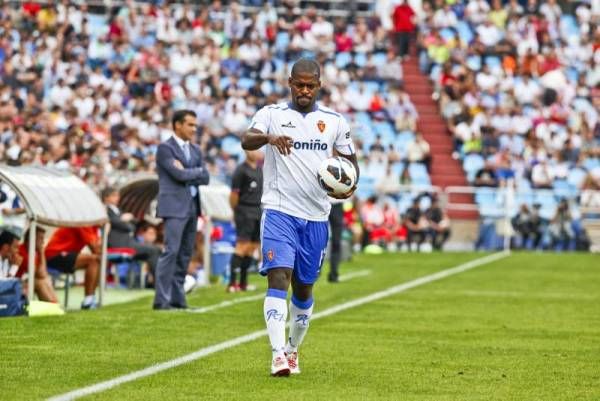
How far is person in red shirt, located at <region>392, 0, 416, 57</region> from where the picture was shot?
151 ft

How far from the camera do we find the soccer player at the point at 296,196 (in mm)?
11375

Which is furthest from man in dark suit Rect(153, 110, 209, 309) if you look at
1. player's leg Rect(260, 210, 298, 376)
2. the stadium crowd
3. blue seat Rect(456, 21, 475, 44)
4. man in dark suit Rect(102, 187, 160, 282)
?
blue seat Rect(456, 21, 475, 44)

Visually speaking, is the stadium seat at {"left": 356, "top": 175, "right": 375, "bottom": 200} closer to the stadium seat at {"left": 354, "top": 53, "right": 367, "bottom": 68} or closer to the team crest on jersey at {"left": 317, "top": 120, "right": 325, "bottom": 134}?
the stadium seat at {"left": 354, "top": 53, "right": 367, "bottom": 68}

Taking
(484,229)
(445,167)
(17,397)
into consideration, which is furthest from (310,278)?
(445,167)

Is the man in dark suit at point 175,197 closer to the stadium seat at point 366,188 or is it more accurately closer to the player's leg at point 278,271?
the player's leg at point 278,271

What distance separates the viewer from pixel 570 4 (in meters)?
48.9

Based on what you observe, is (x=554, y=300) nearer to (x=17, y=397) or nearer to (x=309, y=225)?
(x=309, y=225)

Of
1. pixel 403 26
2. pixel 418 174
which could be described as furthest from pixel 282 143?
pixel 403 26

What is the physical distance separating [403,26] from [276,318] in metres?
35.3

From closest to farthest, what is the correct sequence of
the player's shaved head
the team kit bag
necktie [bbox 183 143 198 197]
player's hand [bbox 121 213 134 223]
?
1. the player's shaved head
2. the team kit bag
3. necktie [bbox 183 143 198 197]
4. player's hand [bbox 121 213 134 223]

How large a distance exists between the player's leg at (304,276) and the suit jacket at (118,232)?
36.4 ft

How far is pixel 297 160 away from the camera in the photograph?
11609mm

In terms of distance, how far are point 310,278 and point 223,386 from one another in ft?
4.55

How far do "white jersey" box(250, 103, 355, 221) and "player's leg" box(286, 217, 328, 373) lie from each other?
0.12m
